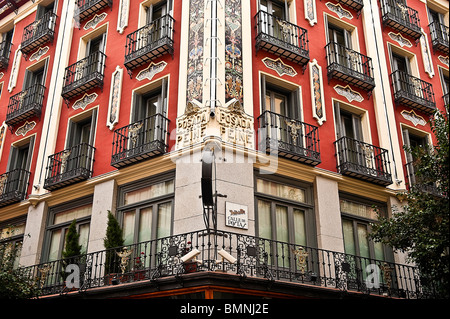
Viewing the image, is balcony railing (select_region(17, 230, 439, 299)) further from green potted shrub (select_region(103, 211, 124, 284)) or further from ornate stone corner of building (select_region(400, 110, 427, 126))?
ornate stone corner of building (select_region(400, 110, 427, 126))

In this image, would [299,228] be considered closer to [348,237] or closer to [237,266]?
[348,237]

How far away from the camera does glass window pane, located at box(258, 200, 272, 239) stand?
15120 millimetres

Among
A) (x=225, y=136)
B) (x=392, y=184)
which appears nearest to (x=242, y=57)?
(x=225, y=136)

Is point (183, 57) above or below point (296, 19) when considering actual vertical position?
below

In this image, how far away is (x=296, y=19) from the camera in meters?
19.0

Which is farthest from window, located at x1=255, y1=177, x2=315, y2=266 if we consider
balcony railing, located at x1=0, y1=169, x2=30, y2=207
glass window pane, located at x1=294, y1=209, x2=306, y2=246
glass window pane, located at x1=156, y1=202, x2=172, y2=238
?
balcony railing, located at x1=0, y1=169, x2=30, y2=207

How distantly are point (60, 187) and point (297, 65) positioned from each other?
9.16m

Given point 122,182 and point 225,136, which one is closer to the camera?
point 225,136

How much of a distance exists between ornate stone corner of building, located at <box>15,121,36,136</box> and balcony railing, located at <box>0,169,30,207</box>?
186 cm

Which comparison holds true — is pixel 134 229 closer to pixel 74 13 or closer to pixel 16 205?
pixel 16 205

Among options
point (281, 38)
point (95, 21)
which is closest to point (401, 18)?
point (281, 38)

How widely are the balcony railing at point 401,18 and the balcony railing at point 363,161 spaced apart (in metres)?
6.38

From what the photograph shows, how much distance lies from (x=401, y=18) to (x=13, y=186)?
17.3 m
